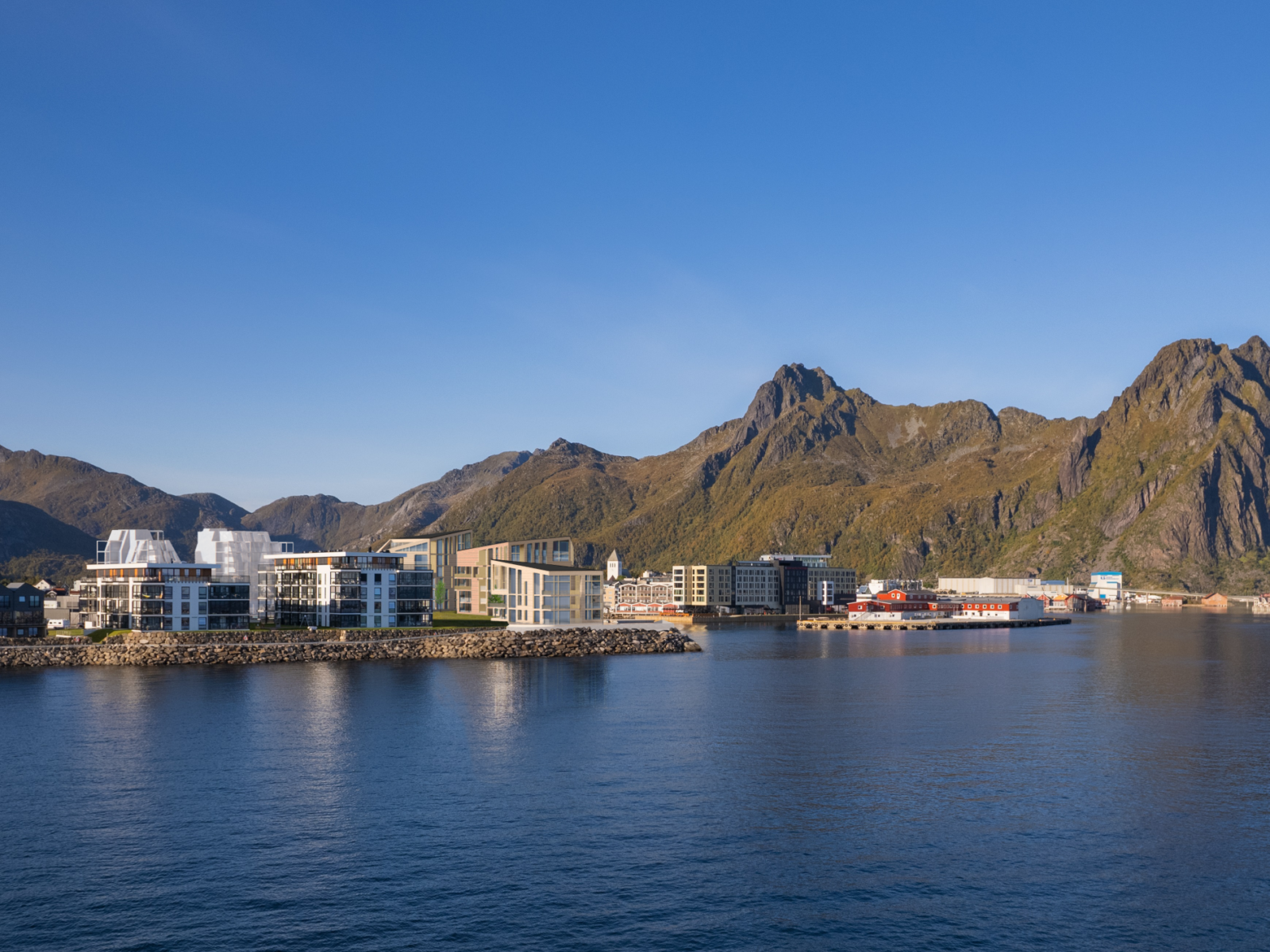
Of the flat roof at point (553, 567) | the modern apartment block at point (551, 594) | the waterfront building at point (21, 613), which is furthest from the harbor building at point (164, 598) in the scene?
the flat roof at point (553, 567)

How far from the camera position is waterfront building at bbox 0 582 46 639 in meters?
152

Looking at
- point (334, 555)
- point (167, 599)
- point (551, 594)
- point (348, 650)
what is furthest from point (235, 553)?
point (551, 594)

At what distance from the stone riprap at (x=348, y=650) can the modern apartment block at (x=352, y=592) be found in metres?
6.07

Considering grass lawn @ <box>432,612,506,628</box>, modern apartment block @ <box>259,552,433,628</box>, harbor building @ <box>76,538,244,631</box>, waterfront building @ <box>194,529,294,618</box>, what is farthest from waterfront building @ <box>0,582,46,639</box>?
grass lawn @ <box>432,612,506,628</box>

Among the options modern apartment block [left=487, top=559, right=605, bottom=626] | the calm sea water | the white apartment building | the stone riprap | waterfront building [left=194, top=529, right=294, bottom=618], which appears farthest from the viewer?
waterfront building [left=194, top=529, right=294, bottom=618]

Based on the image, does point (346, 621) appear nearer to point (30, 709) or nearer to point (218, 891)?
point (30, 709)

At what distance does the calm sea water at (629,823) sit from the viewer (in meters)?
38.3

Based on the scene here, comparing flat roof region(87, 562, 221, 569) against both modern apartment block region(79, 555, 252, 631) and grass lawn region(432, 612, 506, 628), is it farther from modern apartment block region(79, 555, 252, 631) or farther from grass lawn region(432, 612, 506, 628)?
grass lawn region(432, 612, 506, 628)

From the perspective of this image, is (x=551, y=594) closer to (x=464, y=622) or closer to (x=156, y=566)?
(x=464, y=622)

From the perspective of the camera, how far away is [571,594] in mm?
178625

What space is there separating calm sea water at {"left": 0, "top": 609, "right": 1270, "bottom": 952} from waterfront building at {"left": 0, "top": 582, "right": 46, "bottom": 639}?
62693mm

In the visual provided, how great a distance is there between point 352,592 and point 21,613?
164ft

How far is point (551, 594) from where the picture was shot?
176m

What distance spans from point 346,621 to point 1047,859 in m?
127
